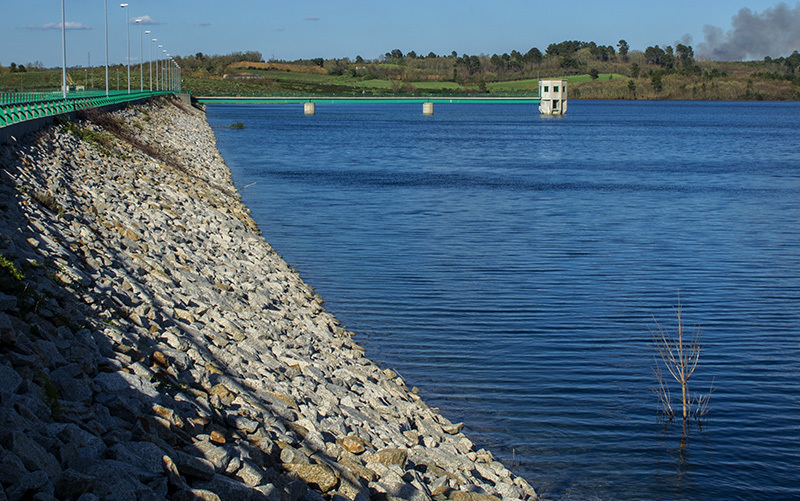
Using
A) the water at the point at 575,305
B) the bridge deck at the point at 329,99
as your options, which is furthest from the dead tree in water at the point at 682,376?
the bridge deck at the point at 329,99

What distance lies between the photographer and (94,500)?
16.0ft

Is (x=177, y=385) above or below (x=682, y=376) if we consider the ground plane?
above

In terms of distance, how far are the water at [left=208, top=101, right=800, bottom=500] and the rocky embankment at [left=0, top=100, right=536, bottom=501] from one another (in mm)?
984

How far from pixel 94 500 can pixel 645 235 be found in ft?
69.1

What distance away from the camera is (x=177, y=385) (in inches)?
299

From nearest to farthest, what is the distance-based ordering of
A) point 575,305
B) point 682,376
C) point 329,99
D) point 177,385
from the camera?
point 177,385 → point 682,376 → point 575,305 → point 329,99

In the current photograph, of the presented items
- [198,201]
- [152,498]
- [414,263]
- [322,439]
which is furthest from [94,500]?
[198,201]

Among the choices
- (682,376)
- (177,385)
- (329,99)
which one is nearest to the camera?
(177,385)

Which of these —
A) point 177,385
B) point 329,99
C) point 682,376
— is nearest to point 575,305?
point 682,376

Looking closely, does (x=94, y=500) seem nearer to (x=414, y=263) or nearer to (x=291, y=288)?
(x=291, y=288)

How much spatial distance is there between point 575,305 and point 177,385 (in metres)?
9.30

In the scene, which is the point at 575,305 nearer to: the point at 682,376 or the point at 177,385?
the point at 682,376

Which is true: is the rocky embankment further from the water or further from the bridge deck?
the bridge deck

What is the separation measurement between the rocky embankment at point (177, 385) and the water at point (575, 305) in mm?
984
